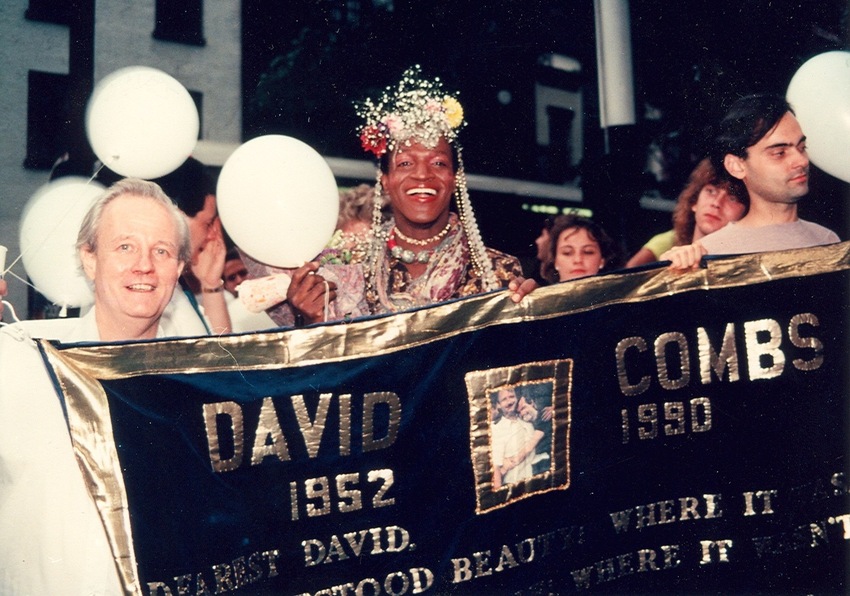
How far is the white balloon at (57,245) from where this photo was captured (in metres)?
3.37

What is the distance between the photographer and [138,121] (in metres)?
3.56

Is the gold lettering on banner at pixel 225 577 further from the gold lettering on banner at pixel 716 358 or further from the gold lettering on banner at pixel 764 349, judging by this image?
the gold lettering on banner at pixel 764 349

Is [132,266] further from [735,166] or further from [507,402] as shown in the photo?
[735,166]

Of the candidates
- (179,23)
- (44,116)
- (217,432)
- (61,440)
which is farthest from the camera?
(179,23)

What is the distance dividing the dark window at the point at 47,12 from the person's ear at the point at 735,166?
333cm

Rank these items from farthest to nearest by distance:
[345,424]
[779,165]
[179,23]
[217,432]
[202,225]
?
[179,23] → [202,225] → [779,165] → [345,424] → [217,432]

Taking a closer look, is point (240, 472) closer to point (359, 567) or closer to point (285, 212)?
point (359, 567)

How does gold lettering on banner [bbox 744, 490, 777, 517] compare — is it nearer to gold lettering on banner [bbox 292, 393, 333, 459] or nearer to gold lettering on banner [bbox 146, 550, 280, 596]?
gold lettering on banner [bbox 292, 393, 333, 459]

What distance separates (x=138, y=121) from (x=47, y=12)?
1527 millimetres

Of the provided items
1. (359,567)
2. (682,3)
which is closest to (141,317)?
(359,567)

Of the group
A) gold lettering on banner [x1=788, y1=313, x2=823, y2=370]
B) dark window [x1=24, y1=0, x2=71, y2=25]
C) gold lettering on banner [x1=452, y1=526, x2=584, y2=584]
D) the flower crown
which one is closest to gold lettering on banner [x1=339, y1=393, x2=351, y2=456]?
gold lettering on banner [x1=452, y1=526, x2=584, y2=584]

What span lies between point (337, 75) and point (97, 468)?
5.50 m

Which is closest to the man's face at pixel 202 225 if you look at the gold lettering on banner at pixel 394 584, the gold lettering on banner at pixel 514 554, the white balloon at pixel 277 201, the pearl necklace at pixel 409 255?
the white balloon at pixel 277 201

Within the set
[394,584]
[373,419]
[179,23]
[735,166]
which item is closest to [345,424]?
[373,419]
